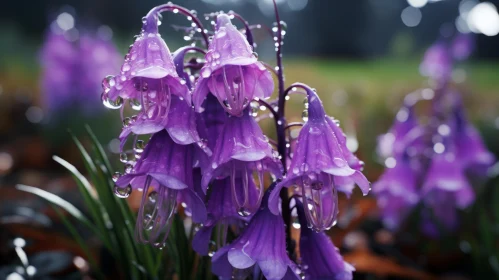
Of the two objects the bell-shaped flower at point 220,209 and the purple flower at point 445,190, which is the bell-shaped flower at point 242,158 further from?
the purple flower at point 445,190

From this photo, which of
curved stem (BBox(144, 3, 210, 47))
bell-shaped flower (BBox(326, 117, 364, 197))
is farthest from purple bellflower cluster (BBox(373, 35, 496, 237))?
curved stem (BBox(144, 3, 210, 47))

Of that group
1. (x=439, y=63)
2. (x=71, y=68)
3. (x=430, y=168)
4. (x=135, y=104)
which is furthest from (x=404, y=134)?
(x=71, y=68)

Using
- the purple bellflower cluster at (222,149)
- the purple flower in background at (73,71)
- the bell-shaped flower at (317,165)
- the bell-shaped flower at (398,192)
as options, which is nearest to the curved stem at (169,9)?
the purple bellflower cluster at (222,149)

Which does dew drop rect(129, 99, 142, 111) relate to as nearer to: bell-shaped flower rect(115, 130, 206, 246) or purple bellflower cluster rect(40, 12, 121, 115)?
bell-shaped flower rect(115, 130, 206, 246)

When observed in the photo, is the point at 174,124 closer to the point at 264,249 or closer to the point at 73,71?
the point at 264,249

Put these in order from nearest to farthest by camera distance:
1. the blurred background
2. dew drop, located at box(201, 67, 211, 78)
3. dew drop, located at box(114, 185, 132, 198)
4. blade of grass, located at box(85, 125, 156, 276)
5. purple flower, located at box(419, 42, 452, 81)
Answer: dew drop, located at box(201, 67, 211, 78) → dew drop, located at box(114, 185, 132, 198) → blade of grass, located at box(85, 125, 156, 276) → the blurred background → purple flower, located at box(419, 42, 452, 81)

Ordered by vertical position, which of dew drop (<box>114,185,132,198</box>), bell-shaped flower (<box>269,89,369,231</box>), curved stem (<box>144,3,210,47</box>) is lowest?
dew drop (<box>114,185,132,198</box>)
